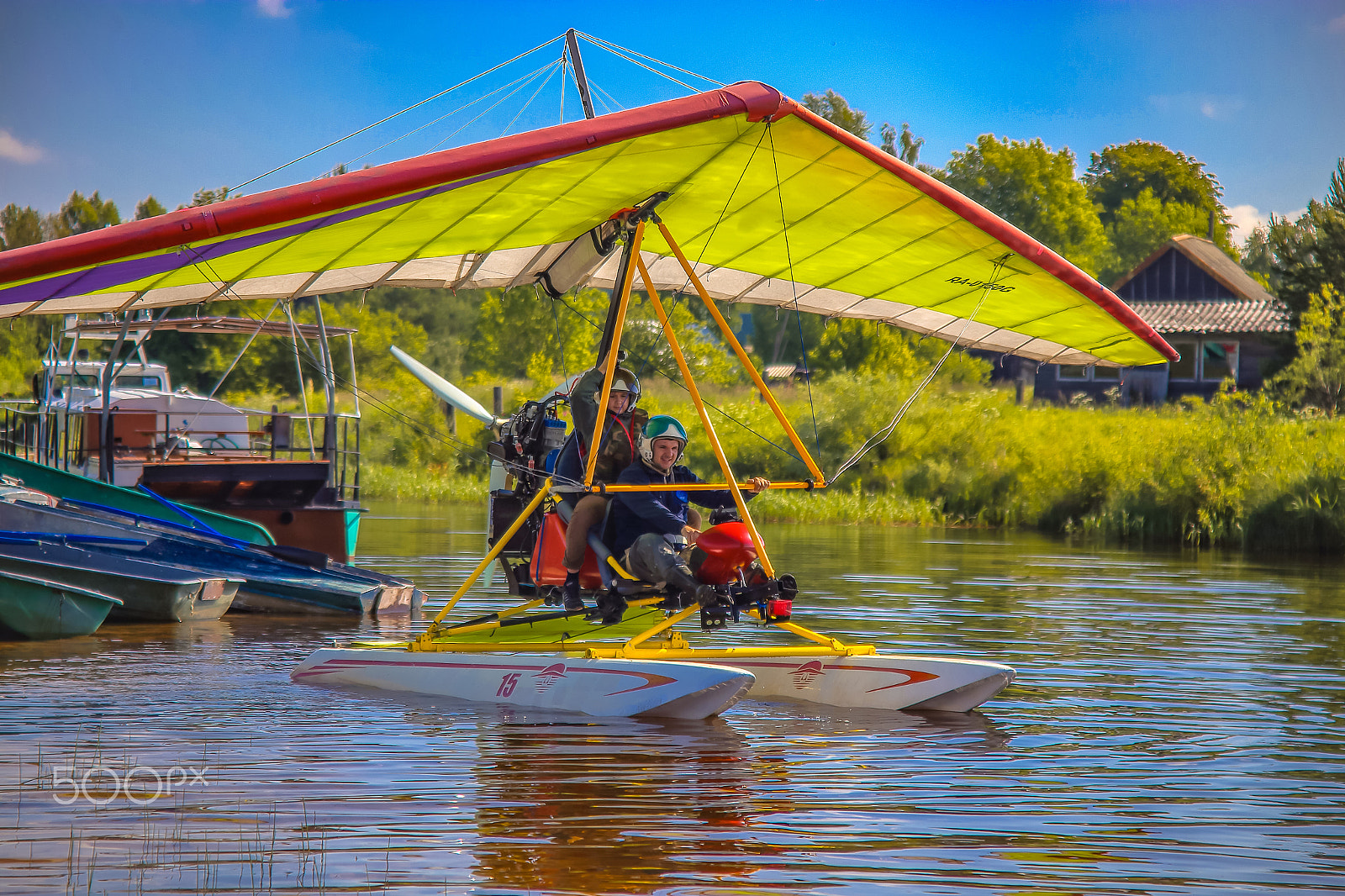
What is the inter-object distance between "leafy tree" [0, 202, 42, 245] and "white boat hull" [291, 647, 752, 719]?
7065 cm

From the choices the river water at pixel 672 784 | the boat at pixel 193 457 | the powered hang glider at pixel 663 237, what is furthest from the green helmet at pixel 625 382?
the boat at pixel 193 457

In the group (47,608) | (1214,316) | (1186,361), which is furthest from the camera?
(1214,316)

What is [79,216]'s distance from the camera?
77.9 m

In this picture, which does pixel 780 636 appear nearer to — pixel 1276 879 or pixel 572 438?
pixel 572 438

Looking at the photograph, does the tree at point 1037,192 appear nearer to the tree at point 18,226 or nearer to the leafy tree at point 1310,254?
the leafy tree at point 1310,254

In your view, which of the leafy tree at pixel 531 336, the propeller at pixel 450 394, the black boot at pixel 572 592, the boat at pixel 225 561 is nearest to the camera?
the black boot at pixel 572 592

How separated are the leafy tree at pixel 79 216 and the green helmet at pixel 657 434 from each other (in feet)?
224

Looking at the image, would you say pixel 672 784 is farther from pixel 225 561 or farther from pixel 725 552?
pixel 225 561

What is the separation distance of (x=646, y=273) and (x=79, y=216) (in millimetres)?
79849

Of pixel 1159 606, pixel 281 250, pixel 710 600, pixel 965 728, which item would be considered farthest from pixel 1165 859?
pixel 1159 606

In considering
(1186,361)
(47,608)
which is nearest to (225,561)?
(47,608)

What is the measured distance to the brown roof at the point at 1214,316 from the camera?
1714 inches

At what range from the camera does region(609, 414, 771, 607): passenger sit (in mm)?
7746

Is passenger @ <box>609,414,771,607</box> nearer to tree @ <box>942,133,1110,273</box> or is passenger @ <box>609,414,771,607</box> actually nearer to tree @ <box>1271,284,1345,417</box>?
tree @ <box>1271,284,1345,417</box>
